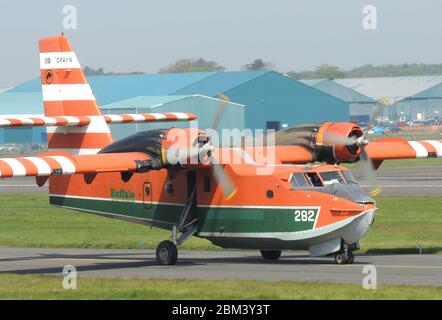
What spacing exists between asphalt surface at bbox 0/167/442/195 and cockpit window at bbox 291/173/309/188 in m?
21.3

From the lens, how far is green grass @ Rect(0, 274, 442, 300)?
1988 cm

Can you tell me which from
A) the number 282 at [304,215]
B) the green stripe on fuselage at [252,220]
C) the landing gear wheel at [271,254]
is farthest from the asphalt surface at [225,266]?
the number 282 at [304,215]

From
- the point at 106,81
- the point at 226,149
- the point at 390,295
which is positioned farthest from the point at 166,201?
the point at 106,81

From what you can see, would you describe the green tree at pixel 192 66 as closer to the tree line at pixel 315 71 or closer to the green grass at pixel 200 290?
the tree line at pixel 315 71

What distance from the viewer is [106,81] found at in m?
103

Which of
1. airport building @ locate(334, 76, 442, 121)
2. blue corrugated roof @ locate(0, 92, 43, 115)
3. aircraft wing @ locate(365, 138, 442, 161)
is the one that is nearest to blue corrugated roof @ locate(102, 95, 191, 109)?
blue corrugated roof @ locate(0, 92, 43, 115)

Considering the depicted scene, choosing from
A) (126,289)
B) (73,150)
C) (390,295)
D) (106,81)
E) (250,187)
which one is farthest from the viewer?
(106,81)

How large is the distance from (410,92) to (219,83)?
62.9m

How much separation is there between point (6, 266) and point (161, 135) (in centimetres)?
594

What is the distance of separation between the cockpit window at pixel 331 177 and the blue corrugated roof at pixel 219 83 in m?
64.3

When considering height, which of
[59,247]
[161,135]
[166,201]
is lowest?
[59,247]

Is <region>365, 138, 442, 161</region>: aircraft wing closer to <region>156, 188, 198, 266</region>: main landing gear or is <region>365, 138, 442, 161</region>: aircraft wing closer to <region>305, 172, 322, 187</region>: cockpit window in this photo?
<region>305, 172, 322, 187</region>: cockpit window
